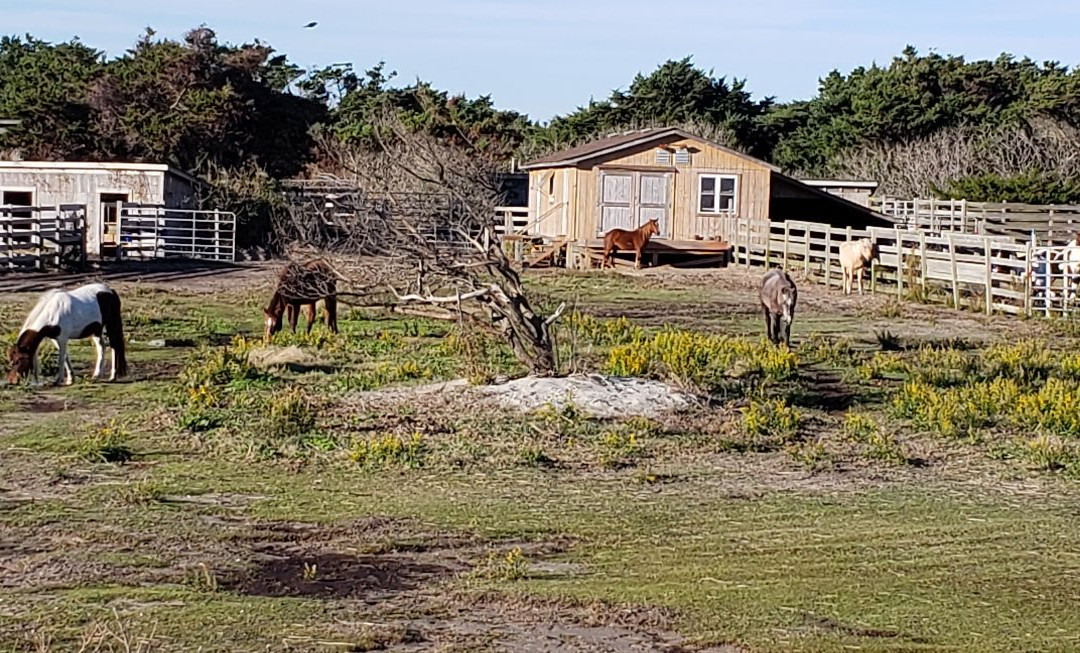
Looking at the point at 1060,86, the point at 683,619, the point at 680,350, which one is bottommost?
the point at 683,619

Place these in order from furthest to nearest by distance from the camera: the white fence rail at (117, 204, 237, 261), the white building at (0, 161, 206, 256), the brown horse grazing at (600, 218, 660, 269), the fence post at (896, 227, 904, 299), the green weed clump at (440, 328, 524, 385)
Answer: the white building at (0, 161, 206, 256) < the white fence rail at (117, 204, 237, 261) < the brown horse grazing at (600, 218, 660, 269) < the fence post at (896, 227, 904, 299) < the green weed clump at (440, 328, 524, 385)

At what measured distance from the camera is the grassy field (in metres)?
7.23

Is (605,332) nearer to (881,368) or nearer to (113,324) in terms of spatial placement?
(881,368)

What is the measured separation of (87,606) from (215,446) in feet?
16.0

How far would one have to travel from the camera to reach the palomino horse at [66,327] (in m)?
14.8

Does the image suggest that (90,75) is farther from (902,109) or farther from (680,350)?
(680,350)

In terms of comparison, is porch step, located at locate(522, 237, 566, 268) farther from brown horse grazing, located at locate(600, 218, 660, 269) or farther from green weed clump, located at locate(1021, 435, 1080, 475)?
green weed clump, located at locate(1021, 435, 1080, 475)

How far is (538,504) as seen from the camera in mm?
10398

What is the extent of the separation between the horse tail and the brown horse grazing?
69.0 ft

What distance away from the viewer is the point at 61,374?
15062 millimetres

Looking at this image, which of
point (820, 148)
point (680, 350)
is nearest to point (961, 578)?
point (680, 350)

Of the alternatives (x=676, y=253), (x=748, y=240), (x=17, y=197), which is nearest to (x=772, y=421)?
(x=748, y=240)

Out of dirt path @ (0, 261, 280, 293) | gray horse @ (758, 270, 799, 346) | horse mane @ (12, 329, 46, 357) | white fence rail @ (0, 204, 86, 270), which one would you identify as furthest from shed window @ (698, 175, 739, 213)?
horse mane @ (12, 329, 46, 357)

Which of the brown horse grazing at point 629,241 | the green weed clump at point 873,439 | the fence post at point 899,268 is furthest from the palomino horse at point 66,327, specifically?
the brown horse grazing at point 629,241
